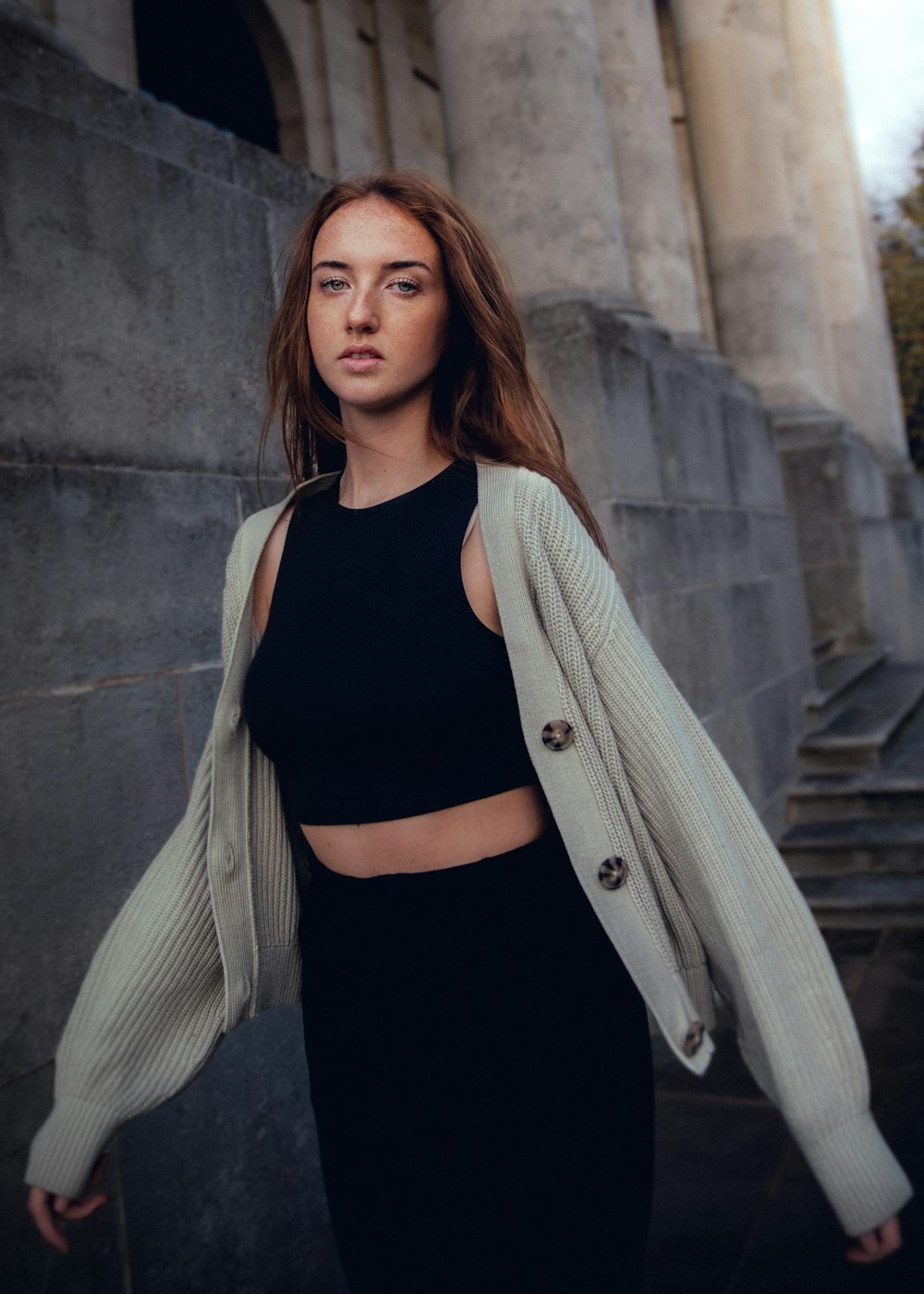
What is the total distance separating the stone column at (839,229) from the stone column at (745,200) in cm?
404

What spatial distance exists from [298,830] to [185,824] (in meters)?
0.21

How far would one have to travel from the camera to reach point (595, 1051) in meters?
1.48

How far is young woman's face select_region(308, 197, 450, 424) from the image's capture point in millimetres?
1616

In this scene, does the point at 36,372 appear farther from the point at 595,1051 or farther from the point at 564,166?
the point at 564,166

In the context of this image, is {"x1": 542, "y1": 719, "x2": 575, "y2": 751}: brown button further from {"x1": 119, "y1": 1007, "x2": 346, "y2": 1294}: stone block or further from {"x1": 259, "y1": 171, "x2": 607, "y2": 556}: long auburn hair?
{"x1": 119, "y1": 1007, "x2": 346, "y2": 1294}: stone block

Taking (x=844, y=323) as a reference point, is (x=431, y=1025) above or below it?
below

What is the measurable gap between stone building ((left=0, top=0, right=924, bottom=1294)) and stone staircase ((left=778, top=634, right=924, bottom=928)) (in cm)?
2

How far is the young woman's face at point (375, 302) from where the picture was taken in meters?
1.62

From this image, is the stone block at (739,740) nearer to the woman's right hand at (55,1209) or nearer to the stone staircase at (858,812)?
the stone staircase at (858,812)

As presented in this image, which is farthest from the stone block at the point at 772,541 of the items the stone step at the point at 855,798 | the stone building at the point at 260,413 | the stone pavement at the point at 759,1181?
the stone pavement at the point at 759,1181

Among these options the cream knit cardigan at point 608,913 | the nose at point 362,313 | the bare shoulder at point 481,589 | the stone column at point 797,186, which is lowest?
the cream knit cardigan at point 608,913

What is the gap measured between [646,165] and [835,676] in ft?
13.5

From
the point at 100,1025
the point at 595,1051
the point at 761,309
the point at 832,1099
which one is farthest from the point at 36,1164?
the point at 761,309

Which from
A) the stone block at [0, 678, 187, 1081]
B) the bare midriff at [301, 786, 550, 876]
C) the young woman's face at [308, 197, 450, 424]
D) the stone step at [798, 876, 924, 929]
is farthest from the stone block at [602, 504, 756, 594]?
the bare midriff at [301, 786, 550, 876]
